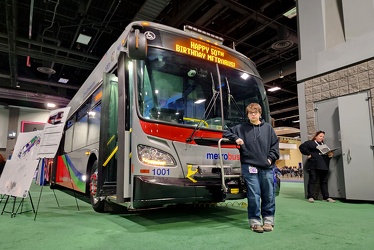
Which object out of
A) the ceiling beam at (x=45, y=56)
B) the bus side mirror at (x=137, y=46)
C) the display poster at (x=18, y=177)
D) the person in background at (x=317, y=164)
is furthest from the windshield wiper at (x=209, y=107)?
the ceiling beam at (x=45, y=56)

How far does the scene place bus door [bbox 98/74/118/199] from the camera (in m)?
4.26

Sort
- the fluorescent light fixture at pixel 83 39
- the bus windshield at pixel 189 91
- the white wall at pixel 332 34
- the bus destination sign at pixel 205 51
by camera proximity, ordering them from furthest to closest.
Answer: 1. the fluorescent light fixture at pixel 83 39
2. the white wall at pixel 332 34
3. the bus destination sign at pixel 205 51
4. the bus windshield at pixel 189 91

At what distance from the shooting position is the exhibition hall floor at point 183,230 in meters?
2.66

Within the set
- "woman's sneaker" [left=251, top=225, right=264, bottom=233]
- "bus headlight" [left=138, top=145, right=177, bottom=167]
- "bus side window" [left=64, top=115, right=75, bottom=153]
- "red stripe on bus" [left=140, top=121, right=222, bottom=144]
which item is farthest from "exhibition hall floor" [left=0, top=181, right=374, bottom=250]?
"bus side window" [left=64, top=115, right=75, bottom=153]

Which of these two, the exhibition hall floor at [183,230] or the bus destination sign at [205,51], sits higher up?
the bus destination sign at [205,51]

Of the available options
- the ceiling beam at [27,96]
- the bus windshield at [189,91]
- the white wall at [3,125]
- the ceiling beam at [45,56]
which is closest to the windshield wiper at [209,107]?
the bus windshield at [189,91]

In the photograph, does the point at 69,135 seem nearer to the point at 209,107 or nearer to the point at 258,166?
the point at 209,107

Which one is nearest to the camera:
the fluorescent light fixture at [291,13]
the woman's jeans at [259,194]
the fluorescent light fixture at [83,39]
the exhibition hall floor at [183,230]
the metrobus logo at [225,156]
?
→ the exhibition hall floor at [183,230]

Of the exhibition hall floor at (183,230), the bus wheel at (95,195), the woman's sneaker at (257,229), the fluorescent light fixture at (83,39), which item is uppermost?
the fluorescent light fixture at (83,39)

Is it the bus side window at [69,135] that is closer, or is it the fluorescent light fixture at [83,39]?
the bus side window at [69,135]

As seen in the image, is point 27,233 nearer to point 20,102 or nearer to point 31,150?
point 31,150

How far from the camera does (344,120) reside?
5.97 meters

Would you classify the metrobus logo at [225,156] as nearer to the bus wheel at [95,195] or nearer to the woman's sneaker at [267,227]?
the woman's sneaker at [267,227]

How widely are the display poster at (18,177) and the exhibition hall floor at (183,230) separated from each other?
1.33ft
